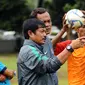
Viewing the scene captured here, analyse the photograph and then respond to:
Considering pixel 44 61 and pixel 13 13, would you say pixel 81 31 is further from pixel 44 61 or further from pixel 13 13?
pixel 13 13

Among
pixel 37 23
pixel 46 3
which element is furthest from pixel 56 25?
pixel 37 23

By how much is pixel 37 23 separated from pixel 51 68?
1.66 feet

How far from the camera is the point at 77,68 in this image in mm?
4871

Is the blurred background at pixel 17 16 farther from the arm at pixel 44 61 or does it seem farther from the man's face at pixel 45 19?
the arm at pixel 44 61

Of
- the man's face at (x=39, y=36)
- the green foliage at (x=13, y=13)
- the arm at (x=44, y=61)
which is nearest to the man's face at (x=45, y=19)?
the man's face at (x=39, y=36)

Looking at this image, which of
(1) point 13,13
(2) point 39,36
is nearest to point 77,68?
(2) point 39,36

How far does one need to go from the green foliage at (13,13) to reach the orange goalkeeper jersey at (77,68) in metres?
24.6

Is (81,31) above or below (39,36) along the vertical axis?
below

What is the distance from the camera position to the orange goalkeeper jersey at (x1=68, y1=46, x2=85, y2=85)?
4.82m

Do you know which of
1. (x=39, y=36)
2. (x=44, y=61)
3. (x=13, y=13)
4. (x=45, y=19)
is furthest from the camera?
(x=13, y=13)

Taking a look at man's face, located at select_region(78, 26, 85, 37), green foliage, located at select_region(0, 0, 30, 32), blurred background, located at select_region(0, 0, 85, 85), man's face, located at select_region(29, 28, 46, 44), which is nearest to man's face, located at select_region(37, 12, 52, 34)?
man's face, located at select_region(78, 26, 85, 37)

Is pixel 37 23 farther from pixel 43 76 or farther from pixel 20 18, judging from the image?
pixel 20 18

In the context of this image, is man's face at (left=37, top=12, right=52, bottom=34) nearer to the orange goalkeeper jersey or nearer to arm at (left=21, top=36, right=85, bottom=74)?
the orange goalkeeper jersey

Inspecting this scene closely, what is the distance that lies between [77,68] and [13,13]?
25.5 m
